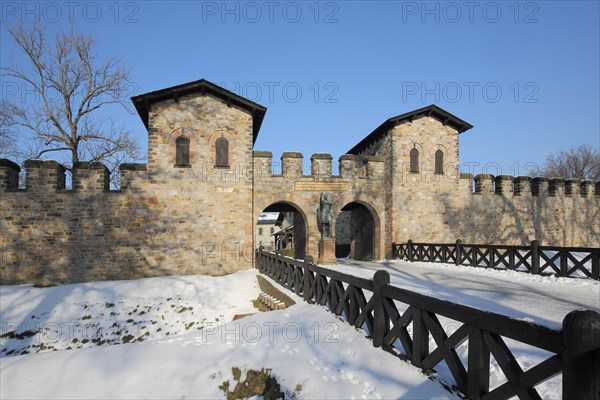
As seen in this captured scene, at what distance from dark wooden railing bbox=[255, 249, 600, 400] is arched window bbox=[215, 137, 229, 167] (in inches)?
366

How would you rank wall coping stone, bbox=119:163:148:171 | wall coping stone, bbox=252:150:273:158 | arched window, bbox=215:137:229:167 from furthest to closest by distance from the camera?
wall coping stone, bbox=252:150:273:158 < arched window, bbox=215:137:229:167 < wall coping stone, bbox=119:163:148:171

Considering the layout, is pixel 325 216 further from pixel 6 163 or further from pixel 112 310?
pixel 6 163

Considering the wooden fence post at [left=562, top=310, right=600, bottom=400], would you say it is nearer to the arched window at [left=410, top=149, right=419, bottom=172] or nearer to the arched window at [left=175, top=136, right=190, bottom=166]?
the arched window at [left=175, top=136, right=190, bottom=166]

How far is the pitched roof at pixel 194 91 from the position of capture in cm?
1262

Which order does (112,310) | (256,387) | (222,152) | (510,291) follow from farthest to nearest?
(222,152), (112,310), (510,291), (256,387)

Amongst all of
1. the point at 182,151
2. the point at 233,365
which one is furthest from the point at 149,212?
the point at 233,365

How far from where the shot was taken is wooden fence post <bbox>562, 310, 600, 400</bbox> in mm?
1946

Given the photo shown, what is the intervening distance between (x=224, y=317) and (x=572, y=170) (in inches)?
1814

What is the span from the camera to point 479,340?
2773 mm

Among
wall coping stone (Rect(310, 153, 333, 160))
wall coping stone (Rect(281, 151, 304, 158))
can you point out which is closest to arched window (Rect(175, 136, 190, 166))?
wall coping stone (Rect(281, 151, 304, 158))

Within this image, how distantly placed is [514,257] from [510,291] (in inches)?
144

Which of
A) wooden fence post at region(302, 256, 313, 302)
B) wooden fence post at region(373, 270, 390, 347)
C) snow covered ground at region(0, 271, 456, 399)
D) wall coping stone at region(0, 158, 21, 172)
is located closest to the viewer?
snow covered ground at region(0, 271, 456, 399)

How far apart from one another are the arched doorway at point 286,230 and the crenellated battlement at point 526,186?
8.70 metres

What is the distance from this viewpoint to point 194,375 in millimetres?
4383
